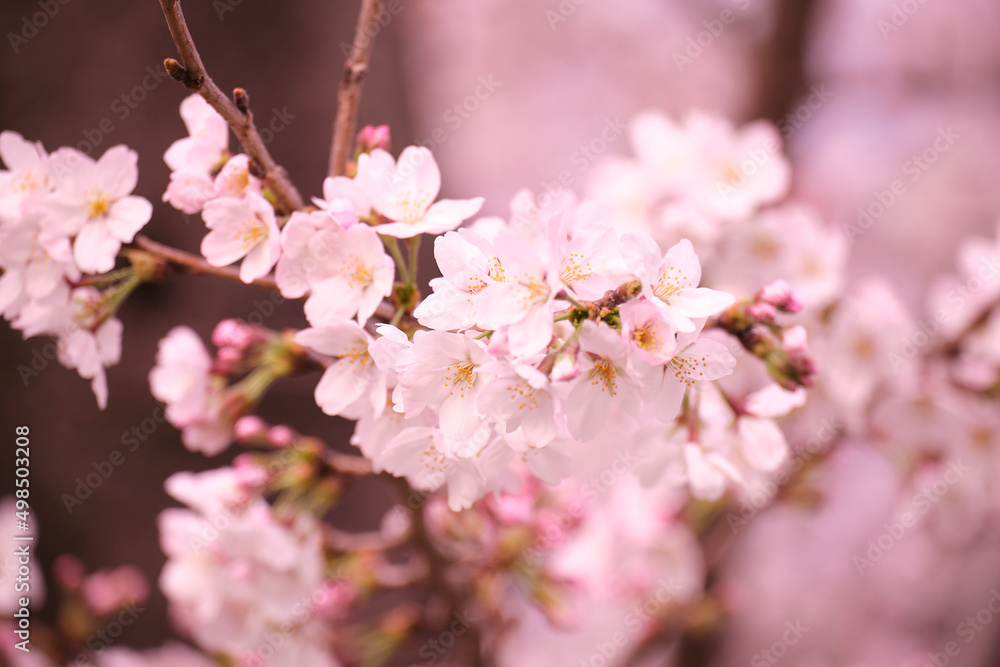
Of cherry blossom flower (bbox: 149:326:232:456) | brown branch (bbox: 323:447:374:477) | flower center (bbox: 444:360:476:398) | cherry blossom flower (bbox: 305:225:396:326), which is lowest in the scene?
brown branch (bbox: 323:447:374:477)

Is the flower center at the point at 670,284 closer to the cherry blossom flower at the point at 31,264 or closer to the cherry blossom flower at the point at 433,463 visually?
the cherry blossom flower at the point at 433,463

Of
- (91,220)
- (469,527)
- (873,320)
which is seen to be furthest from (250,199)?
(873,320)

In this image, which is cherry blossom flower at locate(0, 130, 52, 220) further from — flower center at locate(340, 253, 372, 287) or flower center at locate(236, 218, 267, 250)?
flower center at locate(340, 253, 372, 287)

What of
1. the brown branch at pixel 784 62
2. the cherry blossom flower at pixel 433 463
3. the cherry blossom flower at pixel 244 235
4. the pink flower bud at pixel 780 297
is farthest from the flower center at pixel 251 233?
the brown branch at pixel 784 62

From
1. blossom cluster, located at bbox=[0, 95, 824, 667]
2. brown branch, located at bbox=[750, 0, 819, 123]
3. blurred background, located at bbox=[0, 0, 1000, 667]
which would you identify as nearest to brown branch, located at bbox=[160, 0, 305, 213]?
blossom cluster, located at bbox=[0, 95, 824, 667]

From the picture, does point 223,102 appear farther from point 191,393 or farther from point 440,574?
point 440,574

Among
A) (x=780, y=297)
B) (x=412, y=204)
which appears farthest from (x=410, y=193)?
(x=780, y=297)

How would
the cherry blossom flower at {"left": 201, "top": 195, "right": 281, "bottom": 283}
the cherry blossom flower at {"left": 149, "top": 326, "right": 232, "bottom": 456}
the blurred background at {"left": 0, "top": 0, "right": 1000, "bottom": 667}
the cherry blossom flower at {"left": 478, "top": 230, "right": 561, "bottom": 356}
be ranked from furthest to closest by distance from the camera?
the blurred background at {"left": 0, "top": 0, "right": 1000, "bottom": 667}, the cherry blossom flower at {"left": 149, "top": 326, "right": 232, "bottom": 456}, the cherry blossom flower at {"left": 201, "top": 195, "right": 281, "bottom": 283}, the cherry blossom flower at {"left": 478, "top": 230, "right": 561, "bottom": 356}

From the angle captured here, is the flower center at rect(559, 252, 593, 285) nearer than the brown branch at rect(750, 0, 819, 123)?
Yes
